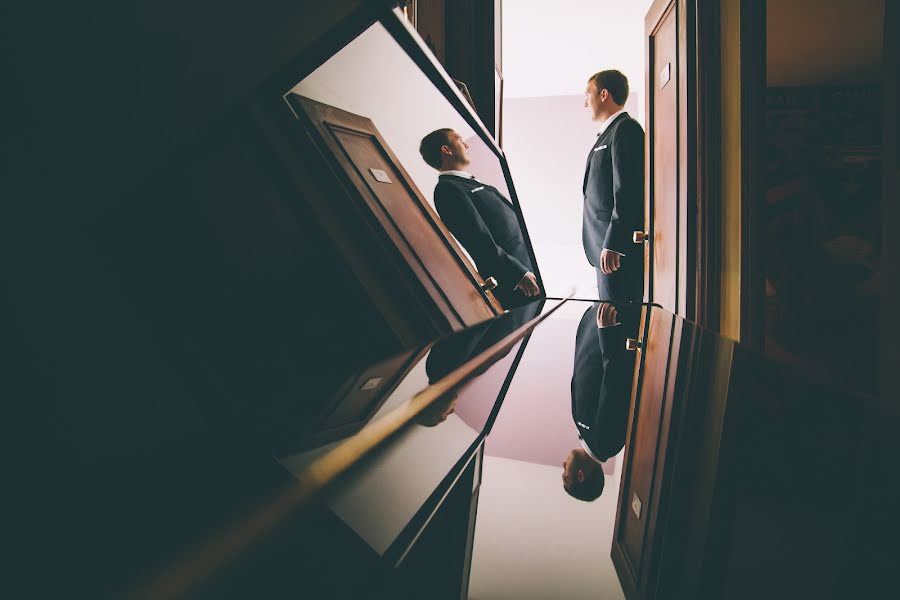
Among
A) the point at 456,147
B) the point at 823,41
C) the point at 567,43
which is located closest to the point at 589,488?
the point at 456,147

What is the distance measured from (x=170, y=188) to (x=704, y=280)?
6.15 ft

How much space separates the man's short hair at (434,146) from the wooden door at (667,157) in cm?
103

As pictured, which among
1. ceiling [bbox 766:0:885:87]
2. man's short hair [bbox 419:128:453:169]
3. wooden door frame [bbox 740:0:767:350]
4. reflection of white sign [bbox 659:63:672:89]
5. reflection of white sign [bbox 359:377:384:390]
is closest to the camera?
reflection of white sign [bbox 359:377:384:390]

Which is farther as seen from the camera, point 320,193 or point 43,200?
point 320,193

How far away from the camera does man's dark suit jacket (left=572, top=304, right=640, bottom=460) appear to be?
31 cm

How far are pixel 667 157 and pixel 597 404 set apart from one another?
79.1 inches

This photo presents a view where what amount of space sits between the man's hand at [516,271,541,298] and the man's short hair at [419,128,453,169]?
1.64ft

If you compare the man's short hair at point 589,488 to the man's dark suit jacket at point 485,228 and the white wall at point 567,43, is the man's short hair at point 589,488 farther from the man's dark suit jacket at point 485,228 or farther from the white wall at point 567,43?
the white wall at point 567,43

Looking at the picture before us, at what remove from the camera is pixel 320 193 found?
2.05ft

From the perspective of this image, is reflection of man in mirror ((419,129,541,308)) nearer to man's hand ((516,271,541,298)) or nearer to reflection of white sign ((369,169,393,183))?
man's hand ((516,271,541,298))

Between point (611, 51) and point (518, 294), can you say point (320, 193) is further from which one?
point (611, 51)

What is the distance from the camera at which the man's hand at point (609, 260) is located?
2.20 meters

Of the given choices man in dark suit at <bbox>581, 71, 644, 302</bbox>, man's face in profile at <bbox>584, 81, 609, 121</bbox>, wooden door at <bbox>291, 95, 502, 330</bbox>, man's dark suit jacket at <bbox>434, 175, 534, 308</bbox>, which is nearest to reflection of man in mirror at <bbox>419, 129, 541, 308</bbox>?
man's dark suit jacket at <bbox>434, 175, 534, 308</bbox>

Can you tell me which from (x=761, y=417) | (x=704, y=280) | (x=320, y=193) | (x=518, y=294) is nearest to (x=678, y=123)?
(x=704, y=280)
